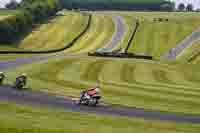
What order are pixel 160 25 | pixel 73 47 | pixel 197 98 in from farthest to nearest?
pixel 160 25
pixel 73 47
pixel 197 98

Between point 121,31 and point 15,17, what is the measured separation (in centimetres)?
3328

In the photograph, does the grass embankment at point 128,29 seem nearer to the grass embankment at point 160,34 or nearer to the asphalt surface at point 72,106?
the grass embankment at point 160,34

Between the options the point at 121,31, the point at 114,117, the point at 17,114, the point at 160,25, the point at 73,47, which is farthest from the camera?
the point at 160,25

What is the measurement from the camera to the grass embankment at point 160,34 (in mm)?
123938

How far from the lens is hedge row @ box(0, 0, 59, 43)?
414 ft

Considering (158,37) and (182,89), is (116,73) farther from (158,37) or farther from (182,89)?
(158,37)

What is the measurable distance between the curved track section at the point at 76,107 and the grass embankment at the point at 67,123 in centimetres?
214

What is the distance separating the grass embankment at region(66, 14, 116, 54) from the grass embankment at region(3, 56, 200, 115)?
36.5 meters

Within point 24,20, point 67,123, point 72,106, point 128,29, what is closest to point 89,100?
point 72,106

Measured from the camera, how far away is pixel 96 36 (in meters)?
144

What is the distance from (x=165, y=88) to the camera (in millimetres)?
51906

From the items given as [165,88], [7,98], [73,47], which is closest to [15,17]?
[73,47]

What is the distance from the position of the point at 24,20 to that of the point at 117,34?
92.1 ft

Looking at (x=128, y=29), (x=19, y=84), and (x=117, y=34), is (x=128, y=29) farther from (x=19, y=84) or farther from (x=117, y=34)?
(x=19, y=84)
